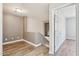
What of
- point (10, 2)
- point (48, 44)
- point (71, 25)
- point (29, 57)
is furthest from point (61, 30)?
point (10, 2)

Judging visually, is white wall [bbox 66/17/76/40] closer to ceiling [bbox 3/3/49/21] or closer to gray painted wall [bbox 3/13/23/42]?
ceiling [bbox 3/3/49/21]

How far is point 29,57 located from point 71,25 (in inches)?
33.7

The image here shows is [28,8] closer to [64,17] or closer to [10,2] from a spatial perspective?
[10,2]

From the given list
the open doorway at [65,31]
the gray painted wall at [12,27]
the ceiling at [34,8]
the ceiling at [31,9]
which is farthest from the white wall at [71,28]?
the gray painted wall at [12,27]

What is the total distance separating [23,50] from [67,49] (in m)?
0.71

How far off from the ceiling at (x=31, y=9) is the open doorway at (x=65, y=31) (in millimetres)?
204

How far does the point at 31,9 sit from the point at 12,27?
430 millimetres

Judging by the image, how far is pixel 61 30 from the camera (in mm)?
1620

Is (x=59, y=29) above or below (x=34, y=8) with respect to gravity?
below

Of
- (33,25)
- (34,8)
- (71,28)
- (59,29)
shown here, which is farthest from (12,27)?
(71,28)

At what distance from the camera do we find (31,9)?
1.62 metres

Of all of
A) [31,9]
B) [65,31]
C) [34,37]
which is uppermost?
[31,9]

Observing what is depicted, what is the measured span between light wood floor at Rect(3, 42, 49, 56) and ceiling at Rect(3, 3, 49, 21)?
493 mm

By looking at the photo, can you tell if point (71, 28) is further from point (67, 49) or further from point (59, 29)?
point (67, 49)
